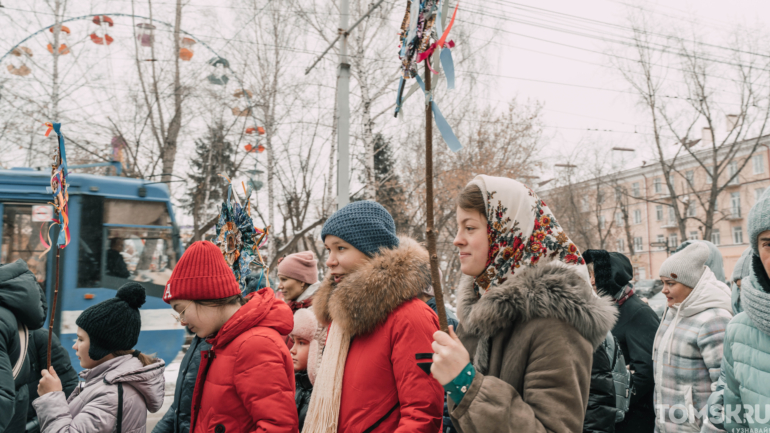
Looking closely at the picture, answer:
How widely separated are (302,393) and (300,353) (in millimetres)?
281

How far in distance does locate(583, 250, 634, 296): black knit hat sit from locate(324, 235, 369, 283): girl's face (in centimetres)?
220

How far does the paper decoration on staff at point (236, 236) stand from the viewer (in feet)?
10.8

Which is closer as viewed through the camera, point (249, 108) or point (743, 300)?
point (743, 300)

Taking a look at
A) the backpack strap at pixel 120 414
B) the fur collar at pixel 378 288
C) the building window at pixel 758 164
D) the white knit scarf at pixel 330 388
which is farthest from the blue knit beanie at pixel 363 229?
the building window at pixel 758 164

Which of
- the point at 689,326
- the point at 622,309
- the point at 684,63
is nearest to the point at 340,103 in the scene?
the point at 622,309

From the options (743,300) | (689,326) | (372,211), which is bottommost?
(689,326)

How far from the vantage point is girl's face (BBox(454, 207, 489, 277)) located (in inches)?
66.5

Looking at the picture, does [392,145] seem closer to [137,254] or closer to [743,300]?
[137,254]

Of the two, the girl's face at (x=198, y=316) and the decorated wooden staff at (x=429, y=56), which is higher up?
the decorated wooden staff at (x=429, y=56)

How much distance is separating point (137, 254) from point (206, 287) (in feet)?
19.8

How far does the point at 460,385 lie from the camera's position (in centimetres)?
135

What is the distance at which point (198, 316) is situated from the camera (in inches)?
87.7

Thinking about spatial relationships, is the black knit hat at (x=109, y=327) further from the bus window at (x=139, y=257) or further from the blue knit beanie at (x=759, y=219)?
the bus window at (x=139, y=257)

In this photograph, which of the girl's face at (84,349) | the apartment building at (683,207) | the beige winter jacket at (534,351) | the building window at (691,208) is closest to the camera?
the beige winter jacket at (534,351)
